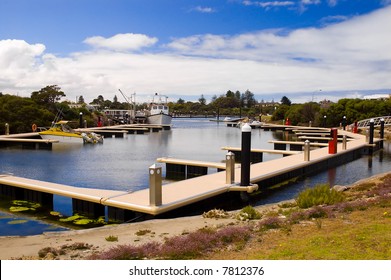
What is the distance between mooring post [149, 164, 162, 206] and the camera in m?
7.97

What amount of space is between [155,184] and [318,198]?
3.64m

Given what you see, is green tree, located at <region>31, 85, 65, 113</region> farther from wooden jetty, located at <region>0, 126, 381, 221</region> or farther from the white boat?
wooden jetty, located at <region>0, 126, 381, 221</region>

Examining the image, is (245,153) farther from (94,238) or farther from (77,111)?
(77,111)

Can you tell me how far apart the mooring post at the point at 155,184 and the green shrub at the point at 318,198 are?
308cm

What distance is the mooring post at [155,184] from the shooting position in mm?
7973

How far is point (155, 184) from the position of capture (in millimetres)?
8070

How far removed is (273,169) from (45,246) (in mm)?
9262

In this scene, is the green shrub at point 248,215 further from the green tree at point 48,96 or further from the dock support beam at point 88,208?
the green tree at point 48,96

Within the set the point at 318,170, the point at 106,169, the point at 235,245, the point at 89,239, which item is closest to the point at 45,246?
the point at 89,239

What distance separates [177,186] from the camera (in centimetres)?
1054

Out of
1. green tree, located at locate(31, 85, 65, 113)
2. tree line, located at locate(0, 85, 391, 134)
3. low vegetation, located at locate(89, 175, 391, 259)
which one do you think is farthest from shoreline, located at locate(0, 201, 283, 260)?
green tree, located at locate(31, 85, 65, 113)

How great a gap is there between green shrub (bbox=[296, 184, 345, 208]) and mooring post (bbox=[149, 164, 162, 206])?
10.1 feet

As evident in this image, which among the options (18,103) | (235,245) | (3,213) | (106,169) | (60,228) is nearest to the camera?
(235,245)

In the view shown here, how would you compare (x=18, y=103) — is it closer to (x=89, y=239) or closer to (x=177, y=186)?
(x=177, y=186)
